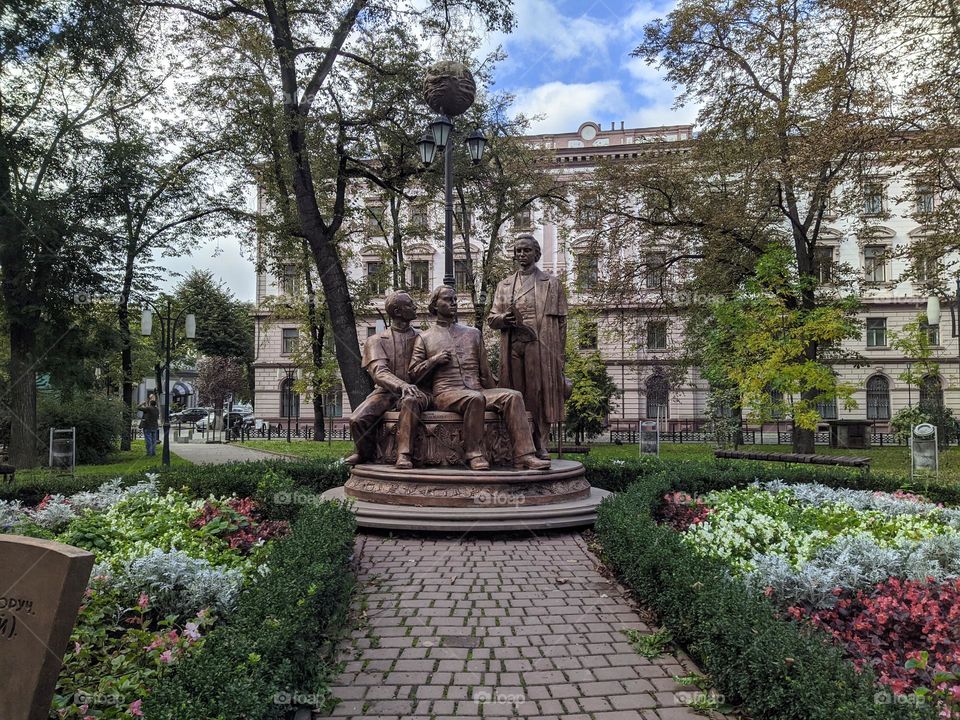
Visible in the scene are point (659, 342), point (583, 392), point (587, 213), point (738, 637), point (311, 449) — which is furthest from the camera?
point (659, 342)

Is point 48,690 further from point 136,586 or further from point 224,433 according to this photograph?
point 224,433

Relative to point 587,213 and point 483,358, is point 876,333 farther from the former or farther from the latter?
point 483,358

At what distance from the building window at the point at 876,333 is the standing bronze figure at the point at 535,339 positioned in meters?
39.4

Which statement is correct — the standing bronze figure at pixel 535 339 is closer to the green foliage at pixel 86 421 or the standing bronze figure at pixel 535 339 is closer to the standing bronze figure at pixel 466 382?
the standing bronze figure at pixel 466 382

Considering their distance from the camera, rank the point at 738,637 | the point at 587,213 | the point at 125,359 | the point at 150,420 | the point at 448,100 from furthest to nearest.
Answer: the point at 125,359 → the point at 587,213 → the point at 150,420 → the point at 448,100 → the point at 738,637

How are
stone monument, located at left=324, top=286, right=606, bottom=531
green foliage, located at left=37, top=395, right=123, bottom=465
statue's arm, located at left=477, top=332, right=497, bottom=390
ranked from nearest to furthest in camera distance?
stone monument, located at left=324, top=286, right=606, bottom=531 < statue's arm, located at left=477, top=332, right=497, bottom=390 < green foliage, located at left=37, top=395, right=123, bottom=465

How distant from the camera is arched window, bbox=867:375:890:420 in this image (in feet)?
135

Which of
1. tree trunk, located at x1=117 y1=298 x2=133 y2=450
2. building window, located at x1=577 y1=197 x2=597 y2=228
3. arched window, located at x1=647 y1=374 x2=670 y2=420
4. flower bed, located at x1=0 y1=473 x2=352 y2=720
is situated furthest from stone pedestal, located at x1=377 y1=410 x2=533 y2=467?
arched window, located at x1=647 y1=374 x2=670 y2=420

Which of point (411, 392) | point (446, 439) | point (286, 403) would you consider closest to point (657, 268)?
point (446, 439)

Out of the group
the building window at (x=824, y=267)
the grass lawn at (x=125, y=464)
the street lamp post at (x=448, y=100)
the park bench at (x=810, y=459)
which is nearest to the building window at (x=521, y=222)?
the building window at (x=824, y=267)

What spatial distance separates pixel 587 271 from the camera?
24875 millimetres

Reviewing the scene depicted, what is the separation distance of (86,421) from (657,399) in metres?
31.3

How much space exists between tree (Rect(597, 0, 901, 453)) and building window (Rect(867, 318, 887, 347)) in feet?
69.9

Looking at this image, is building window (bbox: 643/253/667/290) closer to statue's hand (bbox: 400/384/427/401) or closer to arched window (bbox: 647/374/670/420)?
statue's hand (bbox: 400/384/427/401)
